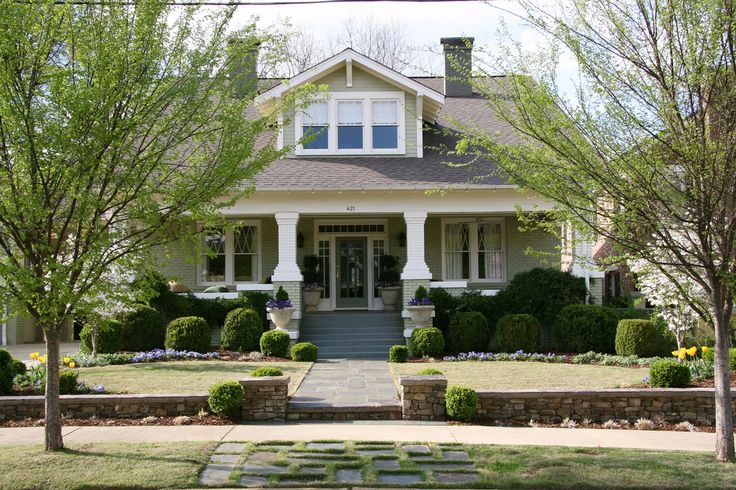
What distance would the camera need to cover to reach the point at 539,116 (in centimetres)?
764

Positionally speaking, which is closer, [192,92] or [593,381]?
[192,92]

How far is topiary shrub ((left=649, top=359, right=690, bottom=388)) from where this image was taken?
1095cm

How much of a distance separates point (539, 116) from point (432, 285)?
10878 mm

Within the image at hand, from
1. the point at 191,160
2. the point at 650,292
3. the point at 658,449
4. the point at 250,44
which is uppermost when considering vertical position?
the point at 250,44

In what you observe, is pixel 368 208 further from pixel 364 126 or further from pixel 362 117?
pixel 362 117

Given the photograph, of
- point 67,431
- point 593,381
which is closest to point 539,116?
point 593,381

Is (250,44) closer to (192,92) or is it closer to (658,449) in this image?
(192,92)

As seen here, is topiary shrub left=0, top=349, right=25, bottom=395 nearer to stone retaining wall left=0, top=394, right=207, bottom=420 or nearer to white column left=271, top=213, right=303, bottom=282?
stone retaining wall left=0, top=394, right=207, bottom=420

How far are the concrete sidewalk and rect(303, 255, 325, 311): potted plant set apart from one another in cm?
985

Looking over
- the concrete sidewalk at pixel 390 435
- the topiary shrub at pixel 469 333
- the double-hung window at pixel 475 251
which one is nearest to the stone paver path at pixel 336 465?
the concrete sidewalk at pixel 390 435

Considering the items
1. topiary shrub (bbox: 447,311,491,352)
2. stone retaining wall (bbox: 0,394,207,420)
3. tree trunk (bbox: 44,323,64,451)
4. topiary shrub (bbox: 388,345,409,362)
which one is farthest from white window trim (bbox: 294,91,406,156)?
tree trunk (bbox: 44,323,64,451)

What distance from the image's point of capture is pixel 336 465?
7.54m

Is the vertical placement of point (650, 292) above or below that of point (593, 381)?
above

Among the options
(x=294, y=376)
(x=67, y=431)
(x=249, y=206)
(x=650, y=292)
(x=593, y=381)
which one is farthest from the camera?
(x=249, y=206)
